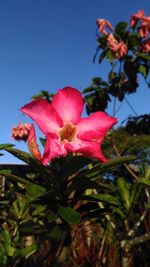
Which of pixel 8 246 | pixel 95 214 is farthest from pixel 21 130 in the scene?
pixel 95 214

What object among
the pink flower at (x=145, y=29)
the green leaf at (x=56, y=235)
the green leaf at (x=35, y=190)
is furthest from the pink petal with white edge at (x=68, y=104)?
the pink flower at (x=145, y=29)

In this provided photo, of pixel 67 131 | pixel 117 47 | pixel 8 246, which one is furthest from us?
pixel 117 47

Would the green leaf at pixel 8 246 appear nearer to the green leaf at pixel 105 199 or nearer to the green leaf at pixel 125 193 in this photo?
the green leaf at pixel 105 199

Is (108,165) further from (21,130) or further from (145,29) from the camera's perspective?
(21,130)

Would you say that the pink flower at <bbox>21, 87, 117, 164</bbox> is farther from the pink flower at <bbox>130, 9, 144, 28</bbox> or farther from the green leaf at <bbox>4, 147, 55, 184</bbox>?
the pink flower at <bbox>130, 9, 144, 28</bbox>

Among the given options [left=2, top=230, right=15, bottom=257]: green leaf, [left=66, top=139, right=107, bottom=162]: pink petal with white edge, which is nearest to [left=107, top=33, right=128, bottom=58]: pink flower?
[left=2, top=230, right=15, bottom=257]: green leaf

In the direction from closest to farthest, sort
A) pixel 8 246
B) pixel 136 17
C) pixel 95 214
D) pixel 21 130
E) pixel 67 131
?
pixel 67 131 < pixel 95 214 < pixel 8 246 < pixel 136 17 < pixel 21 130
